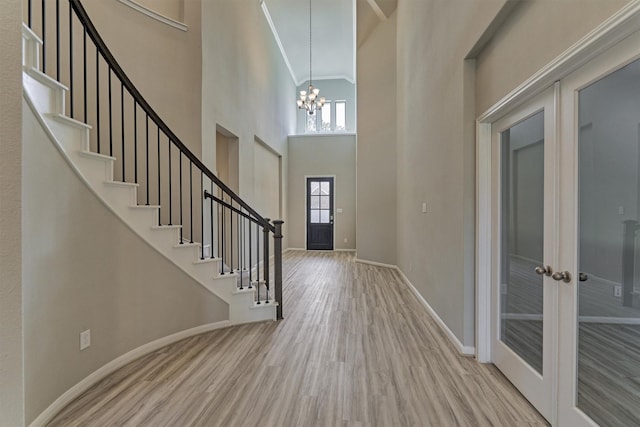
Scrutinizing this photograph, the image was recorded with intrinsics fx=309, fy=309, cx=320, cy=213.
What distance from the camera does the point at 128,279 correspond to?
253 centimetres

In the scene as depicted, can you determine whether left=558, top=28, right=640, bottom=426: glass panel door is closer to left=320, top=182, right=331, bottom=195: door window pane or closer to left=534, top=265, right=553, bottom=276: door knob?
left=534, top=265, right=553, bottom=276: door knob

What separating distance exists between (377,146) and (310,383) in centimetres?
563

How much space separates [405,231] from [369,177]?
1.99 meters

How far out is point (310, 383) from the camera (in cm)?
230

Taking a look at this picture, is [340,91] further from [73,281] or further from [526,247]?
[73,281]

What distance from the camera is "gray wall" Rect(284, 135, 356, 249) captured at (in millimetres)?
9430

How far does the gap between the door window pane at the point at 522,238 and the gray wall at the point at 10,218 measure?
2456 millimetres

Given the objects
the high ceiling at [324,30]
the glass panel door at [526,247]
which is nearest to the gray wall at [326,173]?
the high ceiling at [324,30]

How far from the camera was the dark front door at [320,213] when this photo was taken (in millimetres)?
9508

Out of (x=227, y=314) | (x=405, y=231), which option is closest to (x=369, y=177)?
(x=405, y=231)

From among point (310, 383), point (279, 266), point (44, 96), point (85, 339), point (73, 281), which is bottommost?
point (310, 383)

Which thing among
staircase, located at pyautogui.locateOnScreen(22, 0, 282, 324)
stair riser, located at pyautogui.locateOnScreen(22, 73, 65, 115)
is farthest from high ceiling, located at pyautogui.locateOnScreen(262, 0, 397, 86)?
stair riser, located at pyautogui.locateOnScreen(22, 73, 65, 115)

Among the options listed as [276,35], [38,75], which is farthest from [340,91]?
[38,75]

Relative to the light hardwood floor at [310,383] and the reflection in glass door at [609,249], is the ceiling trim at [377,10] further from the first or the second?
the light hardwood floor at [310,383]
